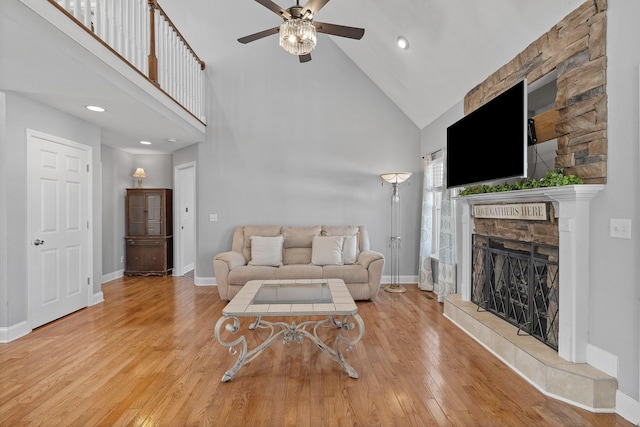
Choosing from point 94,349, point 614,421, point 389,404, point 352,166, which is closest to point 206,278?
point 94,349

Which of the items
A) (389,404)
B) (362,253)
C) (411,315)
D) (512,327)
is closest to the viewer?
(389,404)

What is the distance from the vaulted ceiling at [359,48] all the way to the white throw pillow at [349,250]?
2.21m

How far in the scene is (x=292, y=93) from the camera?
212 inches

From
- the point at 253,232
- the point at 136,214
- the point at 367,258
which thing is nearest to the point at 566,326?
the point at 367,258

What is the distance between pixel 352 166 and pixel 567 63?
10.9 ft

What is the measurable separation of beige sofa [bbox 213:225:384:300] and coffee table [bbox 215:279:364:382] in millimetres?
1134

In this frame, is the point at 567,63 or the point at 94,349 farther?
the point at 94,349

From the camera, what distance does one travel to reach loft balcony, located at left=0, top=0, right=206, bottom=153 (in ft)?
7.12

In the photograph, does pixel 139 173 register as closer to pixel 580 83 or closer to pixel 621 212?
pixel 580 83

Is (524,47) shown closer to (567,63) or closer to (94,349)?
(567,63)

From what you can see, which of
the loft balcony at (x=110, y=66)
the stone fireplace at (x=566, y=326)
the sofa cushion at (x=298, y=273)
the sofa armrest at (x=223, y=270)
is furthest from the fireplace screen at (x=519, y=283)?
the loft balcony at (x=110, y=66)

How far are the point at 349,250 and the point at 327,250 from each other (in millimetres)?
335

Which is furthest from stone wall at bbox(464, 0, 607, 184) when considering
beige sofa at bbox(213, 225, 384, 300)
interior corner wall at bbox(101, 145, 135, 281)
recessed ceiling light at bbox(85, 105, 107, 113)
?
interior corner wall at bbox(101, 145, 135, 281)

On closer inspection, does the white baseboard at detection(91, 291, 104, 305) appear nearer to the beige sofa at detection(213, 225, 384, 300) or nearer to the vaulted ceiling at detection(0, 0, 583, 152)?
the beige sofa at detection(213, 225, 384, 300)
